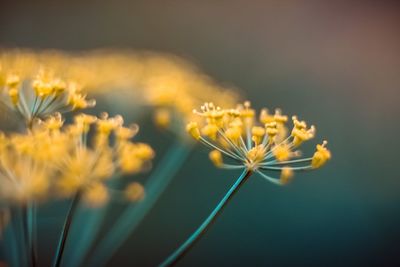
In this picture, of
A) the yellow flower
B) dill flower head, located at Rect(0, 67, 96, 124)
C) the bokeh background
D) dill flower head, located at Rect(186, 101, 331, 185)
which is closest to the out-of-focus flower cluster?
dill flower head, located at Rect(0, 67, 96, 124)

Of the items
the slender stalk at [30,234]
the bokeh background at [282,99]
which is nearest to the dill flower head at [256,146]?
the slender stalk at [30,234]

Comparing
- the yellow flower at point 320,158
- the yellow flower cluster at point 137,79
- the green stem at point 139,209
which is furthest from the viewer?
the green stem at point 139,209

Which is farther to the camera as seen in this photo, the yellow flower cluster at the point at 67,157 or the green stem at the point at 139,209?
the green stem at the point at 139,209

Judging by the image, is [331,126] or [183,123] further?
[331,126]

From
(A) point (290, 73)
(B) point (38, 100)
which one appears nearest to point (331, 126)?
(A) point (290, 73)

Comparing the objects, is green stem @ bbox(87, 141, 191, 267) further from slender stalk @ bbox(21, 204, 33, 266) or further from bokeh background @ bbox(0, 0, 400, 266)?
slender stalk @ bbox(21, 204, 33, 266)

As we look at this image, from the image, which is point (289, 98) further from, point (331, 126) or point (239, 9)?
point (239, 9)

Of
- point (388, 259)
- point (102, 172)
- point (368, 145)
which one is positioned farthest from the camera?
point (368, 145)

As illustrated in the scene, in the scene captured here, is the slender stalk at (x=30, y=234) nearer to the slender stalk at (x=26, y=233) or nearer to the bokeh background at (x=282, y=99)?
the slender stalk at (x=26, y=233)

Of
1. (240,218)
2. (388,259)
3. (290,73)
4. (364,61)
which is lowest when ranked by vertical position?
(240,218)
